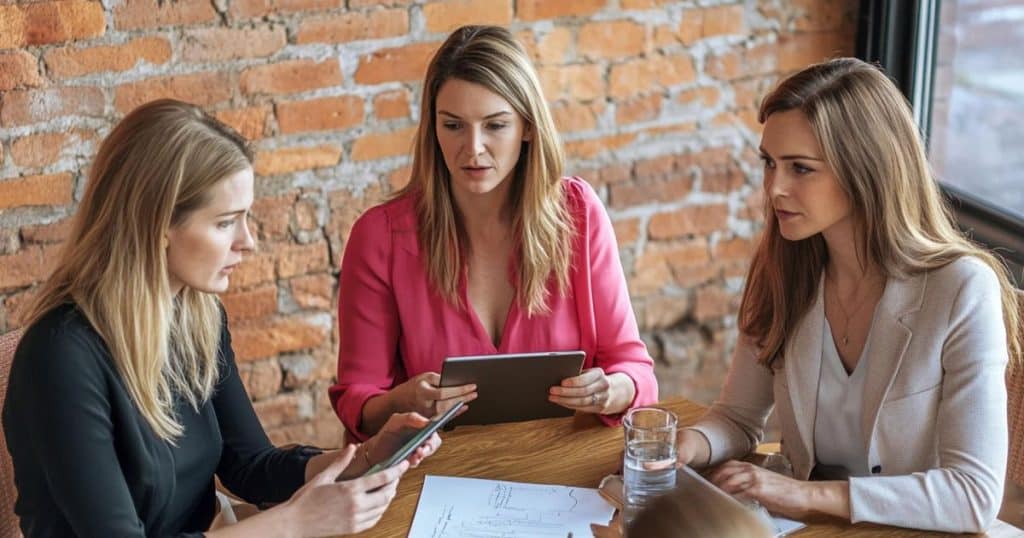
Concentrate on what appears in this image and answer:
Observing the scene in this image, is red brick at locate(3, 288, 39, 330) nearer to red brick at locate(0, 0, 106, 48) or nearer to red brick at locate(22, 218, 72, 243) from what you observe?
red brick at locate(22, 218, 72, 243)

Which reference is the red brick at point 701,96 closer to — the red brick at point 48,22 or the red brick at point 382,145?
the red brick at point 382,145

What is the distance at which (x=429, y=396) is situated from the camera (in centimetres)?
A: 200

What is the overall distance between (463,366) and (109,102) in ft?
3.70

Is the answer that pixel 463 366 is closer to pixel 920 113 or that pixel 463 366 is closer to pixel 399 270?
pixel 399 270

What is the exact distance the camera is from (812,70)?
1.87 metres

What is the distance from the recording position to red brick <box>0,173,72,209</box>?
8.31ft

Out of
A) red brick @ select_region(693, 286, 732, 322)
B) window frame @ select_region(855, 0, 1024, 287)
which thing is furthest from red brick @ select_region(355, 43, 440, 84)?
window frame @ select_region(855, 0, 1024, 287)

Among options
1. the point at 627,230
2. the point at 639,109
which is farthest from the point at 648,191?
the point at 639,109

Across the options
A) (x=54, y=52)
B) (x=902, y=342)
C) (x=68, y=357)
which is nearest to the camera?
(x=68, y=357)

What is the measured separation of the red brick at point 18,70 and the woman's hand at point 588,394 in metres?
1.27

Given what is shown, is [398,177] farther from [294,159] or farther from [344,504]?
[344,504]

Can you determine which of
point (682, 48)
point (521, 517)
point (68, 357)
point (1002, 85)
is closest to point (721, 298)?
point (682, 48)

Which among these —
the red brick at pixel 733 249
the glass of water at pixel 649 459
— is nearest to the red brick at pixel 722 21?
the red brick at pixel 733 249

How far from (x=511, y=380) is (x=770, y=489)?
1.52ft
